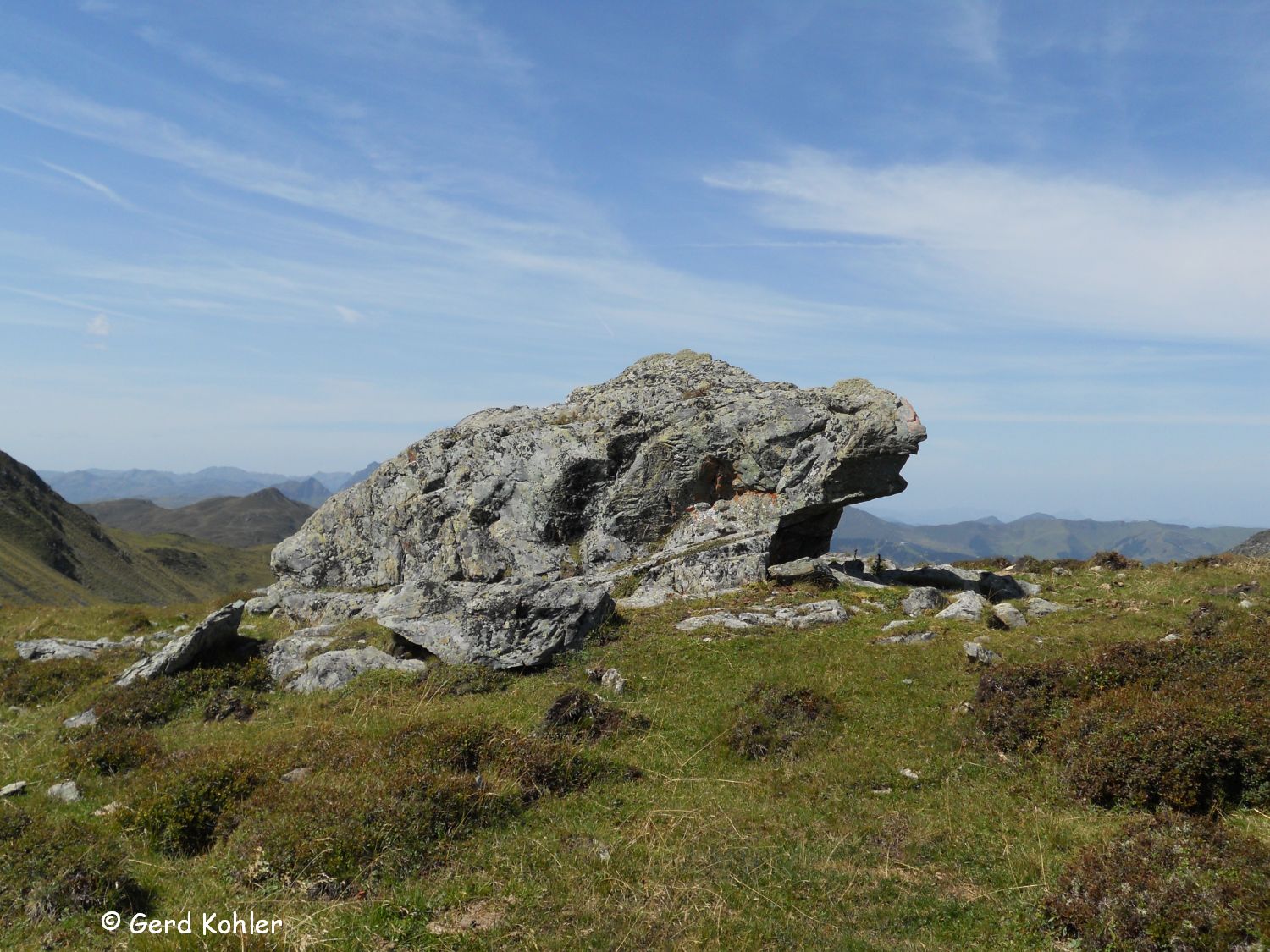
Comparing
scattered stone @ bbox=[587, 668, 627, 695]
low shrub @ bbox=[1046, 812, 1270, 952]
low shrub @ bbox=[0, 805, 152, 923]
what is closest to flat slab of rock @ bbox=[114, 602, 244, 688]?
low shrub @ bbox=[0, 805, 152, 923]

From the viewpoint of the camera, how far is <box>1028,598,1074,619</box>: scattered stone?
21.9 metres

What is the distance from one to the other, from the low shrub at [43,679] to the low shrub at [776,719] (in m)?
18.2

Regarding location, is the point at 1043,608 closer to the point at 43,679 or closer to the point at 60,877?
the point at 60,877

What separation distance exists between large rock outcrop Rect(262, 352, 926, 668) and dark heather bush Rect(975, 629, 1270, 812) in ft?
37.9

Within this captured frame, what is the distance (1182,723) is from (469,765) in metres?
11.4

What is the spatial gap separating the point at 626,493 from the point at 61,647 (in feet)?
65.3

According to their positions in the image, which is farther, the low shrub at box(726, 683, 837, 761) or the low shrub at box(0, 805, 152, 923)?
the low shrub at box(726, 683, 837, 761)

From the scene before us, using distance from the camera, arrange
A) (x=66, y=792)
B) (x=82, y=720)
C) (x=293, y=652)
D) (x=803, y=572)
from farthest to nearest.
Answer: (x=803, y=572) < (x=293, y=652) < (x=82, y=720) < (x=66, y=792)

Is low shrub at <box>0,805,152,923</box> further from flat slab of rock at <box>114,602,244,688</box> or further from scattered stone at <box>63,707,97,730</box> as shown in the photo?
flat slab of rock at <box>114,602,244,688</box>

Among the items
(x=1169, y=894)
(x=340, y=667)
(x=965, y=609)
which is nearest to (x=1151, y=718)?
(x=1169, y=894)

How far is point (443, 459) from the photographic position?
31984 mm

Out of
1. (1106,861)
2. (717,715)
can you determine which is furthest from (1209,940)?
(717,715)

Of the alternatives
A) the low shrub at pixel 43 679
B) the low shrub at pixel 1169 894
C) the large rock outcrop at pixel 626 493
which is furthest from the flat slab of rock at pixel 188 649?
the low shrub at pixel 1169 894

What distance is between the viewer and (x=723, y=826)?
10891 mm
